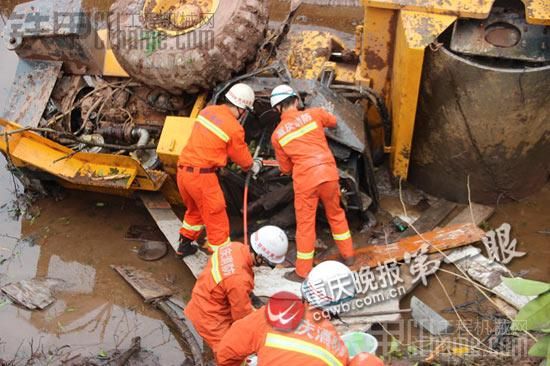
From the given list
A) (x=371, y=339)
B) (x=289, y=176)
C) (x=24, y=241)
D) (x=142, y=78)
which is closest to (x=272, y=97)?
(x=289, y=176)

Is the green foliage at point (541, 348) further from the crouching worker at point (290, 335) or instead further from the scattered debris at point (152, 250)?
the scattered debris at point (152, 250)

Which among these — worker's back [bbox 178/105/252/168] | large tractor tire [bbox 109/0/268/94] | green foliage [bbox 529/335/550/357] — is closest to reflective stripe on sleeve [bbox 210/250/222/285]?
worker's back [bbox 178/105/252/168]

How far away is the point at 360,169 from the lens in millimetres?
5719

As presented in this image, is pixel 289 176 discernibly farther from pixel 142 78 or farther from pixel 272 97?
pixel 142 78

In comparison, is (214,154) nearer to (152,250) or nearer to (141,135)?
(141,135)

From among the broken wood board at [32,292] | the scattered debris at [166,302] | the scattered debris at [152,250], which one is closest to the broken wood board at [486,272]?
the scattered debris at [166,302]

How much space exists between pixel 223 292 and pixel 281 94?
183 cm

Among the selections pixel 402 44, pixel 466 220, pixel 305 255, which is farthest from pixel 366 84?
pixel 305 255

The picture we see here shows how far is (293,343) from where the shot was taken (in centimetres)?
330

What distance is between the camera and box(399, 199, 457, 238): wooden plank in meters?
5.80

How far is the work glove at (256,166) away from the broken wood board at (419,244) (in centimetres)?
100

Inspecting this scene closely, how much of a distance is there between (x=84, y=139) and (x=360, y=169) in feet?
8.92

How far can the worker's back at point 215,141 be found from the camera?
17.1 feet

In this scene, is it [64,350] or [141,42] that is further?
[141,42]
